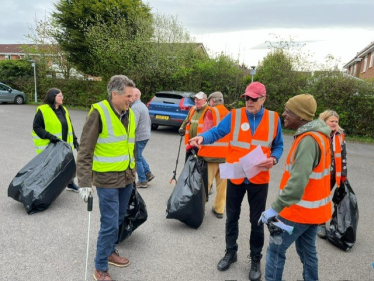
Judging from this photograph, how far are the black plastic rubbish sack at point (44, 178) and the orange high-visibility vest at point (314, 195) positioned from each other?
3046 mm

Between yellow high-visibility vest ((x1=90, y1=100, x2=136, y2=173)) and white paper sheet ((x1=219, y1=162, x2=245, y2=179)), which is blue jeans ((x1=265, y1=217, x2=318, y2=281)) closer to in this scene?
white paper sheet ((x1=219, y1=162, x2=245, y2=179))

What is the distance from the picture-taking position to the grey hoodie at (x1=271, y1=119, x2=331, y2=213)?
2.01m

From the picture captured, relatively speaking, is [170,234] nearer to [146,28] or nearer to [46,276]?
[46,276]

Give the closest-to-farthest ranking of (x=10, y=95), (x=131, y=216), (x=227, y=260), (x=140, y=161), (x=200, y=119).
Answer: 1. (x=227, y=260)
2. (x=131, y=216)
3. (x=200, y=119)
4. (x=140, y=161)
5. (x=10, y=95)

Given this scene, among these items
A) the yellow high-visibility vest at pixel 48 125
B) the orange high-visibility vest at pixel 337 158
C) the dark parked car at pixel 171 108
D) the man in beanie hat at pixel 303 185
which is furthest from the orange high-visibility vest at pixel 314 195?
the dark parked car at pixel 171 108

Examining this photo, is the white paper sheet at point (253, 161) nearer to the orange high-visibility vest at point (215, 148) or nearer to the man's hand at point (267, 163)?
the man's hand at point (267, 163)

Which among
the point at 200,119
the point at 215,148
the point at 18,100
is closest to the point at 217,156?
the point at 215,148

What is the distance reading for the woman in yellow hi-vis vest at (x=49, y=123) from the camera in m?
4.34

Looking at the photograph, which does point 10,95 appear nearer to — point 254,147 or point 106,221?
point 106,221

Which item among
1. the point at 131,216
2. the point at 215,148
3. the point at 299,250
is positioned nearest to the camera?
the point at 299,250

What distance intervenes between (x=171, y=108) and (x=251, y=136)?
763 centimetres

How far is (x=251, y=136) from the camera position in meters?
2.79

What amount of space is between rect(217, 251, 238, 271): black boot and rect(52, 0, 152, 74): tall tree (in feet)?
48.1

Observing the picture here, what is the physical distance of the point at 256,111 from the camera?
279 cm
